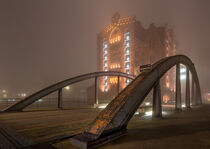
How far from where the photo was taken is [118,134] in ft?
14.5

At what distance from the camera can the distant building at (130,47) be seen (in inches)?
2621

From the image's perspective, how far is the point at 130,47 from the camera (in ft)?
222

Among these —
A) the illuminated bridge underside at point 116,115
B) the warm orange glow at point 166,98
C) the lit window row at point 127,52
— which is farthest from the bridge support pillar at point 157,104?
the lit window row at point 127,52

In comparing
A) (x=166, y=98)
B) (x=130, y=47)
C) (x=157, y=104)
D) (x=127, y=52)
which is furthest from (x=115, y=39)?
(x=157, y=104)

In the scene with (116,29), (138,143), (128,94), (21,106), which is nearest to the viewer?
(138,143)

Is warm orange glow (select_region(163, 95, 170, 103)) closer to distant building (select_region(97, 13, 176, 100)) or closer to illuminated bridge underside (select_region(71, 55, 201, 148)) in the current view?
distant building (select_region(97, 13, 176, 100))

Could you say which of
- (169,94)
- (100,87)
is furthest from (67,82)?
(100,87)

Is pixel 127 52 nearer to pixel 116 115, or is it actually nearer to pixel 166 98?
pixel 166 98

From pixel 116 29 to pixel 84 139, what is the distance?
3050 inches

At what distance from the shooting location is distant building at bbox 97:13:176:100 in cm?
6656

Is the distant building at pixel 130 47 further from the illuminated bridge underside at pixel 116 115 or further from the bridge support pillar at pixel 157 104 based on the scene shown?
the illuminated bridge underside at pixel 116 115

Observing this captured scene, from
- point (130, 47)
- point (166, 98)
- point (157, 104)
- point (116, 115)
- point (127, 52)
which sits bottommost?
point (166, 98)

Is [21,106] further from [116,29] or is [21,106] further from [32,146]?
[116,29]

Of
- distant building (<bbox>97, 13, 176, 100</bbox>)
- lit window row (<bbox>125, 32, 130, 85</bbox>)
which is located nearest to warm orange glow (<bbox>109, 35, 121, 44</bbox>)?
distant building (<bbox>97, 13, 176, 100</bbox>)
